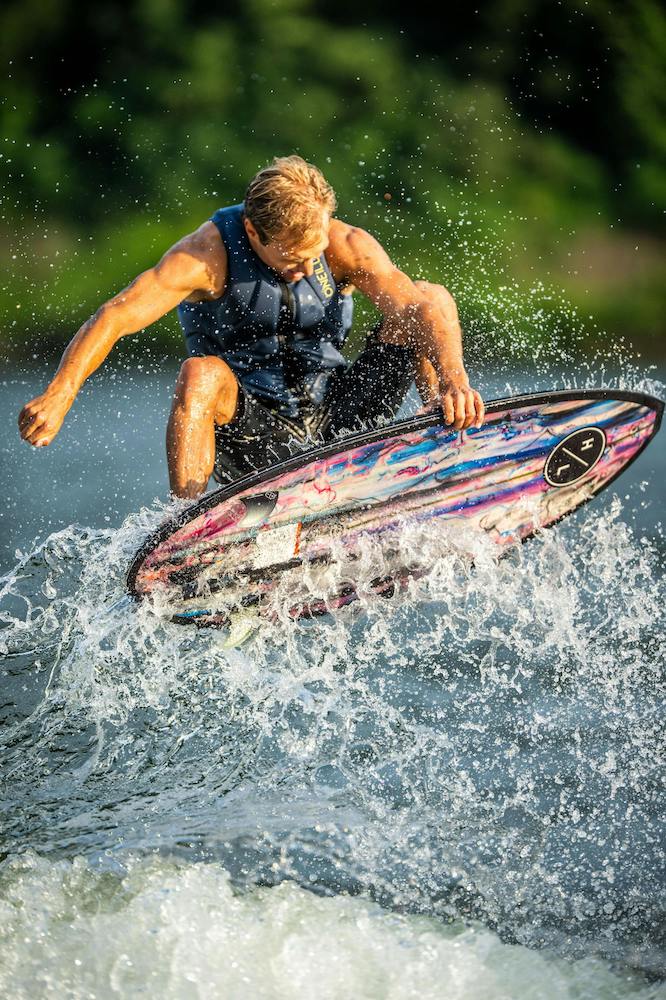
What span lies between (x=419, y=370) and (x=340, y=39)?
10063mm

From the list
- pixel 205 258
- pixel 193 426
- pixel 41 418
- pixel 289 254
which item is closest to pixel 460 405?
pixel 289 254

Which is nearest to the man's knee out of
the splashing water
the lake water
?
the lake water

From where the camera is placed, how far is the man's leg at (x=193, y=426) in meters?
3.32

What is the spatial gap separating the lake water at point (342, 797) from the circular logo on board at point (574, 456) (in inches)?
8.6

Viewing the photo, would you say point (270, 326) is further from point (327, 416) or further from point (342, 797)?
point (342, 797)

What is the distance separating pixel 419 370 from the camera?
3.66 meters

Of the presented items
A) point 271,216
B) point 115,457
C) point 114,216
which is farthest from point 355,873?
point 114,216

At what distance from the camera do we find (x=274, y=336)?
142 inches

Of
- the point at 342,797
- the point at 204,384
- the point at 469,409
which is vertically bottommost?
the point at 342,797

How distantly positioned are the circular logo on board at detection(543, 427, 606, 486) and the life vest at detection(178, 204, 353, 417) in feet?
2.51

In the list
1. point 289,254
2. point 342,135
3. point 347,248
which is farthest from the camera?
point 342,135

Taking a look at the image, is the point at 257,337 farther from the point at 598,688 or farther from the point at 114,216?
the point at 114,216

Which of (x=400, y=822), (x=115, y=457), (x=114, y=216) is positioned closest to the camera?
(x=400, y=822)

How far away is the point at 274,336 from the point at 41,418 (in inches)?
36.3
